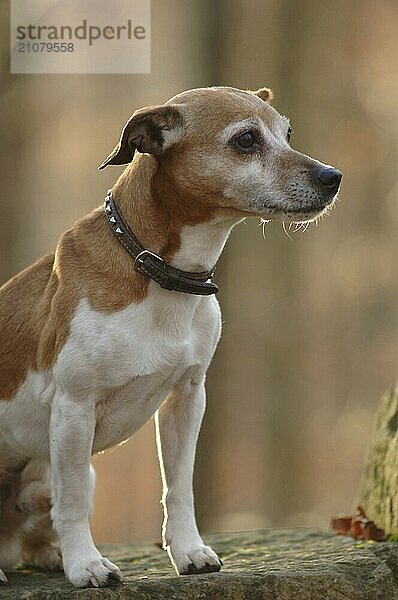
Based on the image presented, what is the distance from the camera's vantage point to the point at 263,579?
168 inches

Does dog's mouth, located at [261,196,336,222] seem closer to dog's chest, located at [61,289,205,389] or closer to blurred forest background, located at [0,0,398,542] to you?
dog's chest, located at [61,289,205,389]

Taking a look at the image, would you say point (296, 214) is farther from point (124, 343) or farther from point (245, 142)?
point (124, 343)

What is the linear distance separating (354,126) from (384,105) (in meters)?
0.47

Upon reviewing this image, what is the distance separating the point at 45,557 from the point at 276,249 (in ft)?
23.7

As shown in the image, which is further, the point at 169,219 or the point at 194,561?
the point at 194,561

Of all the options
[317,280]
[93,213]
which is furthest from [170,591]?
[317,280]

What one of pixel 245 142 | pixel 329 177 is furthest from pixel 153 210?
pixel 329 177

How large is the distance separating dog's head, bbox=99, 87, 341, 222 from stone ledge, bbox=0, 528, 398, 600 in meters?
1.39

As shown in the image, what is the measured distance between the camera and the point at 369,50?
12477 mm

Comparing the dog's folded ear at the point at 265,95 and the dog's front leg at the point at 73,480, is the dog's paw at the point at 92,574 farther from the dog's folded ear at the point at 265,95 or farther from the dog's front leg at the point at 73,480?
the dog's folded ear at the point at 265,95

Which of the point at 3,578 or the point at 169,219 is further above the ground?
the point at 169,219

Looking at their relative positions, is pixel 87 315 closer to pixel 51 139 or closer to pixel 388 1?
pixel 51 139

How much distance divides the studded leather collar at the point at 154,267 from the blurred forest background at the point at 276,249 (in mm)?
6641

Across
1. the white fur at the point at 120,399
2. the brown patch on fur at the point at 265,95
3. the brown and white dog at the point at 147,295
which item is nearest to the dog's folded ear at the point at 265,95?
the brown patch on fur at the point at 265,95
